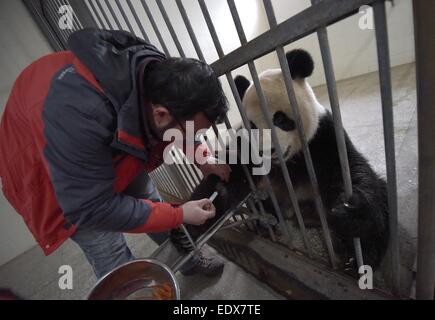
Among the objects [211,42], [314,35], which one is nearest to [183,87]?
[211,42]

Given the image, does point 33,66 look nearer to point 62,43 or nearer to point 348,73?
point 62,43

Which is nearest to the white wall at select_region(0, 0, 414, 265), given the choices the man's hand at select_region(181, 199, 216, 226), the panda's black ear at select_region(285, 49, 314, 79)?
the panda's black ear at select_region(285, 49, 314, 79)

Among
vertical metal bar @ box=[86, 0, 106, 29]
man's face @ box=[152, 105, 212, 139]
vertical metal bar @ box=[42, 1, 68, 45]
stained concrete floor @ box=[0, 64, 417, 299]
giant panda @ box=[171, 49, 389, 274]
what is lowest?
stained concrete floor @ box=[0, 64, 417, 299]

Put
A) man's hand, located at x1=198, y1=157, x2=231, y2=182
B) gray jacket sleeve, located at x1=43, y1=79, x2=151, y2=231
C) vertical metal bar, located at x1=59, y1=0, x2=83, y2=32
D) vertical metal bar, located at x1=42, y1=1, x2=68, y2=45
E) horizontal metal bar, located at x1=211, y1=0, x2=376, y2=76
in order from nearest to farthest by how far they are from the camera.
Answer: horizontal metal bar, located at x1=211, y1=0, x2=376, y2=76 < gray jacket sleeve, located at x1=43, y1=79, x2=151, y2=231 < man's hand, located at x1=198, y1=157, x2=231, y2=182 < vertical metal bar, located at x1=59, y1=0, x2=83, y2=32 < vertical metal bar, located at x1=42, y1=1, x2=68, y2=45

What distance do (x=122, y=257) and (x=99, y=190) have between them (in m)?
0.57

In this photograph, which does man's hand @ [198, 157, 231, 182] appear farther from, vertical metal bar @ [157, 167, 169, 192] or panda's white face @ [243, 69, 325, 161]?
vertical metal bar @ [157, 167, 169, 192]

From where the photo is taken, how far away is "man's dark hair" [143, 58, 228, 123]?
33.0 inches

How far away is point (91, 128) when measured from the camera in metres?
0.81

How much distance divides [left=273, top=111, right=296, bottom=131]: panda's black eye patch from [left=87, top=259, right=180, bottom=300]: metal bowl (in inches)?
33.1

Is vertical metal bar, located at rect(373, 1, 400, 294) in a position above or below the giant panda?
above

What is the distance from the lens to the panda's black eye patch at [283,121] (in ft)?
4.06

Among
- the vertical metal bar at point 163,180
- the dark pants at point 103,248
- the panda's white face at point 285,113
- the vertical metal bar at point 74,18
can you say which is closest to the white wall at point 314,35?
the vertical metal bar at point 74,18
